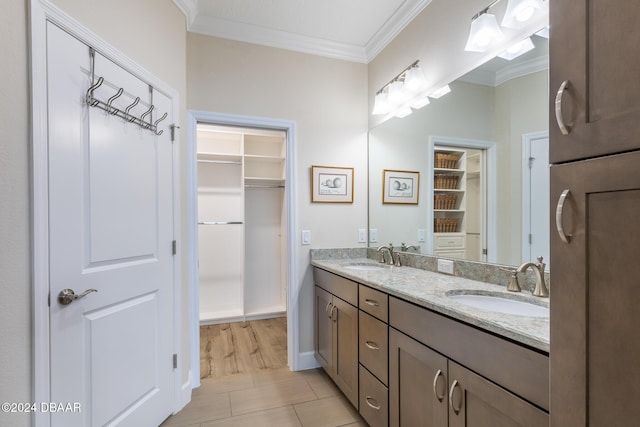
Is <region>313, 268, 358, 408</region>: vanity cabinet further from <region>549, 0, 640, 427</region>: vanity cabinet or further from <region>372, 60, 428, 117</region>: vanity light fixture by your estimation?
<region>372, 60, 428, 117</region>: vanity light fixture

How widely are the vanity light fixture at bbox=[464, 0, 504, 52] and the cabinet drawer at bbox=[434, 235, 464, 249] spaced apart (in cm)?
111

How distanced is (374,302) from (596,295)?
109 centimetres

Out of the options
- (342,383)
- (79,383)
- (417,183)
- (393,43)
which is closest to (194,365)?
(79,383)

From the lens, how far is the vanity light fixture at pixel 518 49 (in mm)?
1429

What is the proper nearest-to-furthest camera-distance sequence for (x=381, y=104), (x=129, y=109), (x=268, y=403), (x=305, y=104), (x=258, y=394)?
(x=129, y=109) < (x=268, y=403) < (x=258, y=394) < (x=381, y=104) < (x=305, y=104)

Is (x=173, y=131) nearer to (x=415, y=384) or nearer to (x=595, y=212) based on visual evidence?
(x=415, y=384)

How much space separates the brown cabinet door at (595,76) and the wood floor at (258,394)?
1.91 meters

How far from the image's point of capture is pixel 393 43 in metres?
2.43

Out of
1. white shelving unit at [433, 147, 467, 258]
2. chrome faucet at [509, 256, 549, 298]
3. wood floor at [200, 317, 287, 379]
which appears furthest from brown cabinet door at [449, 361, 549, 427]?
wood floor at [200, 317, 287, 379]

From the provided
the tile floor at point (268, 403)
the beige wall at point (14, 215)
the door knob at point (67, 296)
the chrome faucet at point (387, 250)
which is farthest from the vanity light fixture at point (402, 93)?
the door knob at point (67, 296)

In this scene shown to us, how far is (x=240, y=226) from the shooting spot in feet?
12.4

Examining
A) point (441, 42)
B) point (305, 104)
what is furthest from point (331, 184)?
point (441, 42)

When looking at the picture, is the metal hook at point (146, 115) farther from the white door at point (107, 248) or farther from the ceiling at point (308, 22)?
the ceiling at point (308, 22)

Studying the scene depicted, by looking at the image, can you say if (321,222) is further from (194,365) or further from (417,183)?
(194,365)
